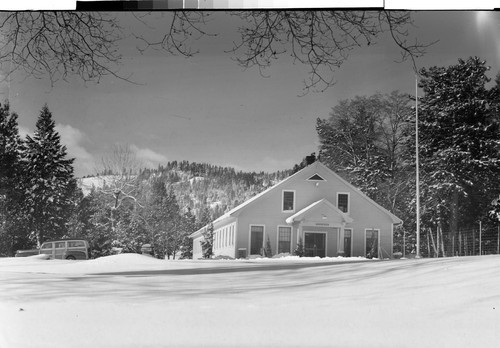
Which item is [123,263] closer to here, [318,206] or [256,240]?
[256,240]

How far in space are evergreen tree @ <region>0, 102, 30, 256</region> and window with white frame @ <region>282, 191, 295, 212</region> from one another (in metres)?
1.62

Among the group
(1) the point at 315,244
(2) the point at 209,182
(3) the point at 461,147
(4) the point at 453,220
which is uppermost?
(3) the point at 461,147

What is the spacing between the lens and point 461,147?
4594 mm

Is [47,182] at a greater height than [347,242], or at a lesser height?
greater

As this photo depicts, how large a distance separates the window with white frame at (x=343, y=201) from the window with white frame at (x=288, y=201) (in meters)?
0.28

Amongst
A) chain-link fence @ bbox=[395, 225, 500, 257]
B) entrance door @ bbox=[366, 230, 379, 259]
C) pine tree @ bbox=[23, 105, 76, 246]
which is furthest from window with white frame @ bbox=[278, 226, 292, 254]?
pine tree @ bbox=[23, 105, 76, 246]

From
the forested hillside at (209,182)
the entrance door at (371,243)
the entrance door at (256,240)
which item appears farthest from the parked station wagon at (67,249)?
the entrance door at (371,243)

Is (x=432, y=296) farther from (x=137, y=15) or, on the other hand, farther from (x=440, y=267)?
(x=137, y=15)

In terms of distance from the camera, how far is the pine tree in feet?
15.0

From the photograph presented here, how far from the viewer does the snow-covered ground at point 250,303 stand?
A: 4.41 m

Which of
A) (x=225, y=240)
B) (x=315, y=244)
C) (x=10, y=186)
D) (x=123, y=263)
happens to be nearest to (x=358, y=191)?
(x=315, y=244)

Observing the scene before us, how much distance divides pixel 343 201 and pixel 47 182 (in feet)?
6.06

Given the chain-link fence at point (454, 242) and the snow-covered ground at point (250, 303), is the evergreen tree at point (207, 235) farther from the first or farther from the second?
the chain-link fence at point (454, 242)

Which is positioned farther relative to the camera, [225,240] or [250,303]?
[225,240]
